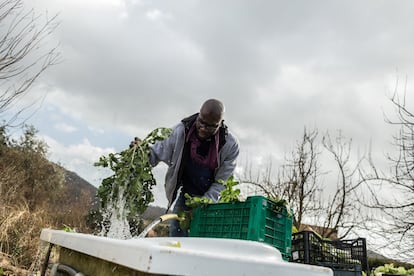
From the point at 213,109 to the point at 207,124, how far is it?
130 millimetres

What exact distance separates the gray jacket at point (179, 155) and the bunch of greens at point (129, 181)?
0.19 metres

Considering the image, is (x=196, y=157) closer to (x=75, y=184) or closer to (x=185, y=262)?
(x=185, y=262)

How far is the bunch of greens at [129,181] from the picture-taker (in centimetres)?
287

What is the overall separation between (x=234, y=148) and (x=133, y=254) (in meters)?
2.42

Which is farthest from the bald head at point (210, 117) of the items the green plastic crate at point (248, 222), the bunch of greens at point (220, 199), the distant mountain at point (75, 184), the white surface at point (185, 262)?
the distant mountain at point (75, 184)

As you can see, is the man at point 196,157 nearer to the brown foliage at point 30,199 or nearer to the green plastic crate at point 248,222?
the green plastic crate at point 248,222

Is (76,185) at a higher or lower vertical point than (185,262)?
higher

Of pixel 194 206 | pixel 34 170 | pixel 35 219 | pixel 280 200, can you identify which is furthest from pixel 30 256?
pixel 34 170

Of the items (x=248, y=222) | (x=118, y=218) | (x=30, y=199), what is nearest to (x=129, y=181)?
(x=118, y=218)

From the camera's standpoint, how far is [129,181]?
115 inches

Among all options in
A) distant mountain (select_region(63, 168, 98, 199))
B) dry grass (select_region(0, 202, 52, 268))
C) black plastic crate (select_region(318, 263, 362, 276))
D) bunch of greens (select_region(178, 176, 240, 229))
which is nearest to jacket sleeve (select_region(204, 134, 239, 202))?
bunch of greens (select_region(178, 176, 240, 229))

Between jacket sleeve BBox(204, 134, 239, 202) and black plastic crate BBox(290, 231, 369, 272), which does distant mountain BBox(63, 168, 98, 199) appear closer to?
black plastic crate BBox(290, 231, 369, 272)

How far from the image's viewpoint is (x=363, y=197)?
9.93 meters

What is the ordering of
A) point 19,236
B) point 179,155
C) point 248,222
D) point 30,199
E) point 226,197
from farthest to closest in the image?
point 30,199
point 19,236
point 179,155
point 226,197
point 248,222
